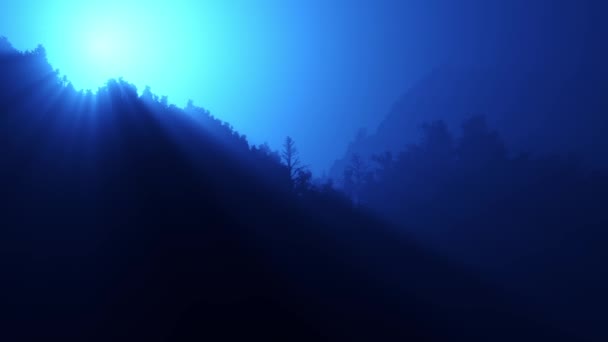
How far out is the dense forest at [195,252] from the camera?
1329 centimetres

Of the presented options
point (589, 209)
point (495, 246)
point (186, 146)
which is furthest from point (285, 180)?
point (589, 209)

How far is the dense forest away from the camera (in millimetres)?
13289

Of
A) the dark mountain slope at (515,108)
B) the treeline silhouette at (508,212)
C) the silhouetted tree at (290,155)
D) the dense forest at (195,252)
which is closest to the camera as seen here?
the dense forest at (195,252)

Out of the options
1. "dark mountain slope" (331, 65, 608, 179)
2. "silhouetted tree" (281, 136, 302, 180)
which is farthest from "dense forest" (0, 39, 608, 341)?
"dark mountain slope" (331, 65, 608, 179)

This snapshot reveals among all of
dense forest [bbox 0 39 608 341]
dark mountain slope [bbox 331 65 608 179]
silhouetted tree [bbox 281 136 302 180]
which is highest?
dark mountain slope [bbox 331 65 608 179]

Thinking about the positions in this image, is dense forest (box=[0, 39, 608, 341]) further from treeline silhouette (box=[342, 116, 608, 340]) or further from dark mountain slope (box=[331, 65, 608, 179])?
dark mountain slope (box=[331, 65, 608, 179])

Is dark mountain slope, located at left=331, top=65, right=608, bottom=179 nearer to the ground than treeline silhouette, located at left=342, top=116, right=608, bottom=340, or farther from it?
farther from it

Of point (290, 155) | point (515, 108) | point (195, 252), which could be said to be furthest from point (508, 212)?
point (515, 108)

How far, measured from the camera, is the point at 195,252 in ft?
53.1

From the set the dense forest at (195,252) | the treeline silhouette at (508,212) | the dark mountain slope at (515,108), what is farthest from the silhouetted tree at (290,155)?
the dark mountain slope at (515,108)

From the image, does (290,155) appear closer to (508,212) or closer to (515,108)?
(508,212)

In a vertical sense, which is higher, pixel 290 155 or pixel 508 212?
pixel 508 212

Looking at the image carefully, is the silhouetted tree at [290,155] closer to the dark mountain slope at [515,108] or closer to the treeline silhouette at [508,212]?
the treeline silhouette at [508,212]

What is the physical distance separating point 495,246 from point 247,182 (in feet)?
97.6
